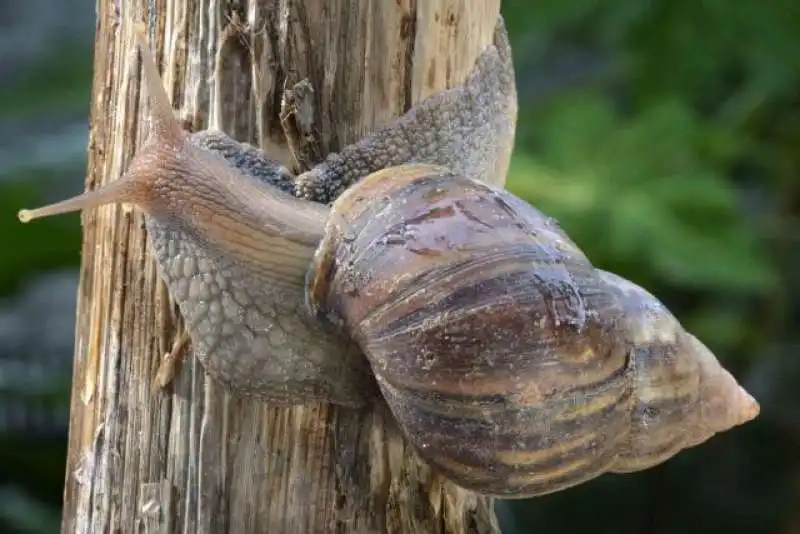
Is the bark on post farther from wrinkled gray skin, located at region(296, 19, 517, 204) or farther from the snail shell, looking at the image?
the snail shell

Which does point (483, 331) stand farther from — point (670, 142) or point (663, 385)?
point (670, 142)

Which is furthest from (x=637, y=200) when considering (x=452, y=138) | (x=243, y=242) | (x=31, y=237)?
(x=31, y=237)

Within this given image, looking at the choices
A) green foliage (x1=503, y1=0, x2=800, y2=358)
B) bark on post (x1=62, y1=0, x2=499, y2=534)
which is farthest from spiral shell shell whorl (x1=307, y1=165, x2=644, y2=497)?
green foliage (x1=503, y1=0, x2=800, y2=358)

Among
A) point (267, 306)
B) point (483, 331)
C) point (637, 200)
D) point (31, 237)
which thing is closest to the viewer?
point (483, 331)

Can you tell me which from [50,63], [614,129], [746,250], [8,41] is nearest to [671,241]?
[746,250]

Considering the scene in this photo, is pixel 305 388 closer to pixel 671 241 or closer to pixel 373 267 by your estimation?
pixel 373 267

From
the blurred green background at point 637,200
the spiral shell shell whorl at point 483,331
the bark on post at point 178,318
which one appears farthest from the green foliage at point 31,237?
the spiral shell shell whorl at point 483,331
